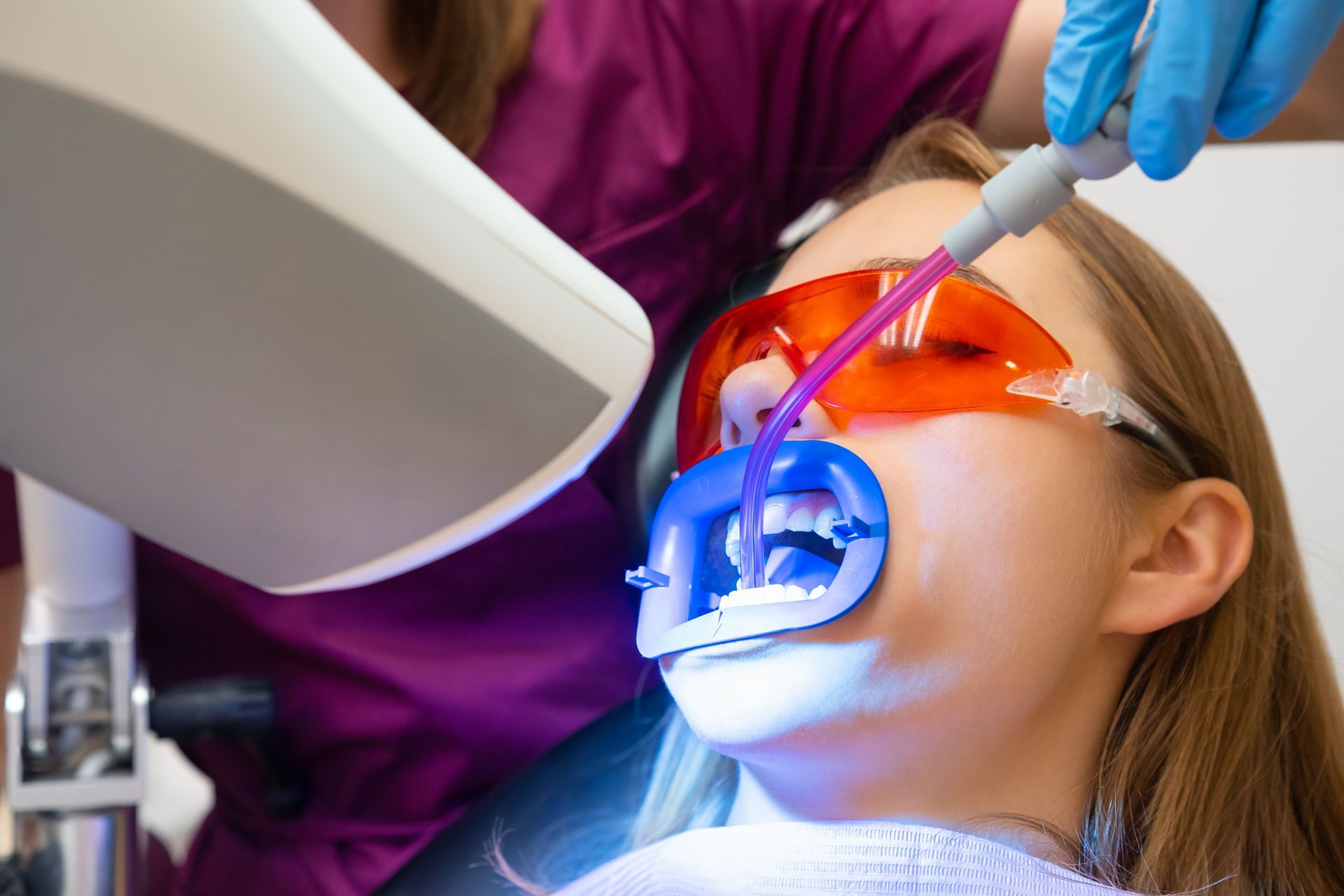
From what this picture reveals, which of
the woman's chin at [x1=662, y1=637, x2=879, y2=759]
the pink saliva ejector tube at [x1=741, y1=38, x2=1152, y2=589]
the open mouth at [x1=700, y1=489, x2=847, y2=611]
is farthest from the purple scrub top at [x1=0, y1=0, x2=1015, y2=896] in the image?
the pink saliva ejector tube at [x1=741, y1=38, x2=1152, y2=589]

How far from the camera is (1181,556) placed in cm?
94

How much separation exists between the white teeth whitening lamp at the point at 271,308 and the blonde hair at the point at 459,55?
43 centimetres

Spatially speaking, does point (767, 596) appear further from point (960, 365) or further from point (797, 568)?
point (960, 365)

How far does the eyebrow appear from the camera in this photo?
35.4 inches

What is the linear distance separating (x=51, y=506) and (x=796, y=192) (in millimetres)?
777

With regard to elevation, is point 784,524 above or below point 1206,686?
above

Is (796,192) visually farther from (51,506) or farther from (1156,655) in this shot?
(51,506)

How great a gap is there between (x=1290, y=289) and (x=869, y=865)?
34.5 inches

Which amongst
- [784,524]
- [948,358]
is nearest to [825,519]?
[784,524]

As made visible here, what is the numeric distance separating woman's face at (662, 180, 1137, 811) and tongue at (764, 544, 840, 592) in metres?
0.07

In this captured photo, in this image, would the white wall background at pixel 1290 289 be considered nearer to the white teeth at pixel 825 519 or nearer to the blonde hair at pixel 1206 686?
the blonde hair at pixel 1206 686

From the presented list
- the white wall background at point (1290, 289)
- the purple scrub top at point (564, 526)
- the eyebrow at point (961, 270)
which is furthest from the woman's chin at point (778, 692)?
the white wall background at point (1290, 289)

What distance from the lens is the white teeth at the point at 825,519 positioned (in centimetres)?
86

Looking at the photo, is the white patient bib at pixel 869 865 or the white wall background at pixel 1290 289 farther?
the white wall background at pixel 1290 289
